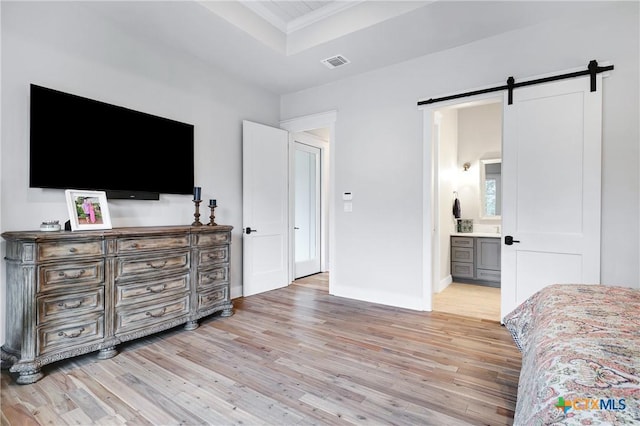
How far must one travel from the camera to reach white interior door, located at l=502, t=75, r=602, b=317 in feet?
9.16

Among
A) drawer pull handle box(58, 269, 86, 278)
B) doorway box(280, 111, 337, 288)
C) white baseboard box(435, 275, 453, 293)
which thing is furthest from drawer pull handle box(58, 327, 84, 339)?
white baseboard box(435, 275, 453, 293)

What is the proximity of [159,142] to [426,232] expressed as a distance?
3.05 m

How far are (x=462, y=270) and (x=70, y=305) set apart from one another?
16.2ft

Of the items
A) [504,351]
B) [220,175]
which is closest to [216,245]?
[220,175]

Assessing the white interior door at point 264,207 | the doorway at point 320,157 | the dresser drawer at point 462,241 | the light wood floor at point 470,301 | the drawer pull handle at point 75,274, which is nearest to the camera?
the drawer pull handle at point 75,274

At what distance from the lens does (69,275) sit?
7.44ft

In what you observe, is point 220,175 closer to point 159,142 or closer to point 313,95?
point 159,142

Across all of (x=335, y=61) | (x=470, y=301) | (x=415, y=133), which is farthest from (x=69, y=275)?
(x=470, y=301)

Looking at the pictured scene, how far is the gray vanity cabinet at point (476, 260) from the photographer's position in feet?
15.8

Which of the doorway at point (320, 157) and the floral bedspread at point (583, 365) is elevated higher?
the doorway at point (320, 157)

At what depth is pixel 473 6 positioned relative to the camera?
2.75 metres

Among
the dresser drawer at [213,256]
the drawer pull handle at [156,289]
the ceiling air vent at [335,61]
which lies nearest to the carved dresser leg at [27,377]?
the drawer pull handle at [156,289]

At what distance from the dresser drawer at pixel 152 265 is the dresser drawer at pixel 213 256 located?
0.56 feet

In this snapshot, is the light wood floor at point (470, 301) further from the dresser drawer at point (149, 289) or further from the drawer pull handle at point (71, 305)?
the drawer pull handle at point (71, 305)
